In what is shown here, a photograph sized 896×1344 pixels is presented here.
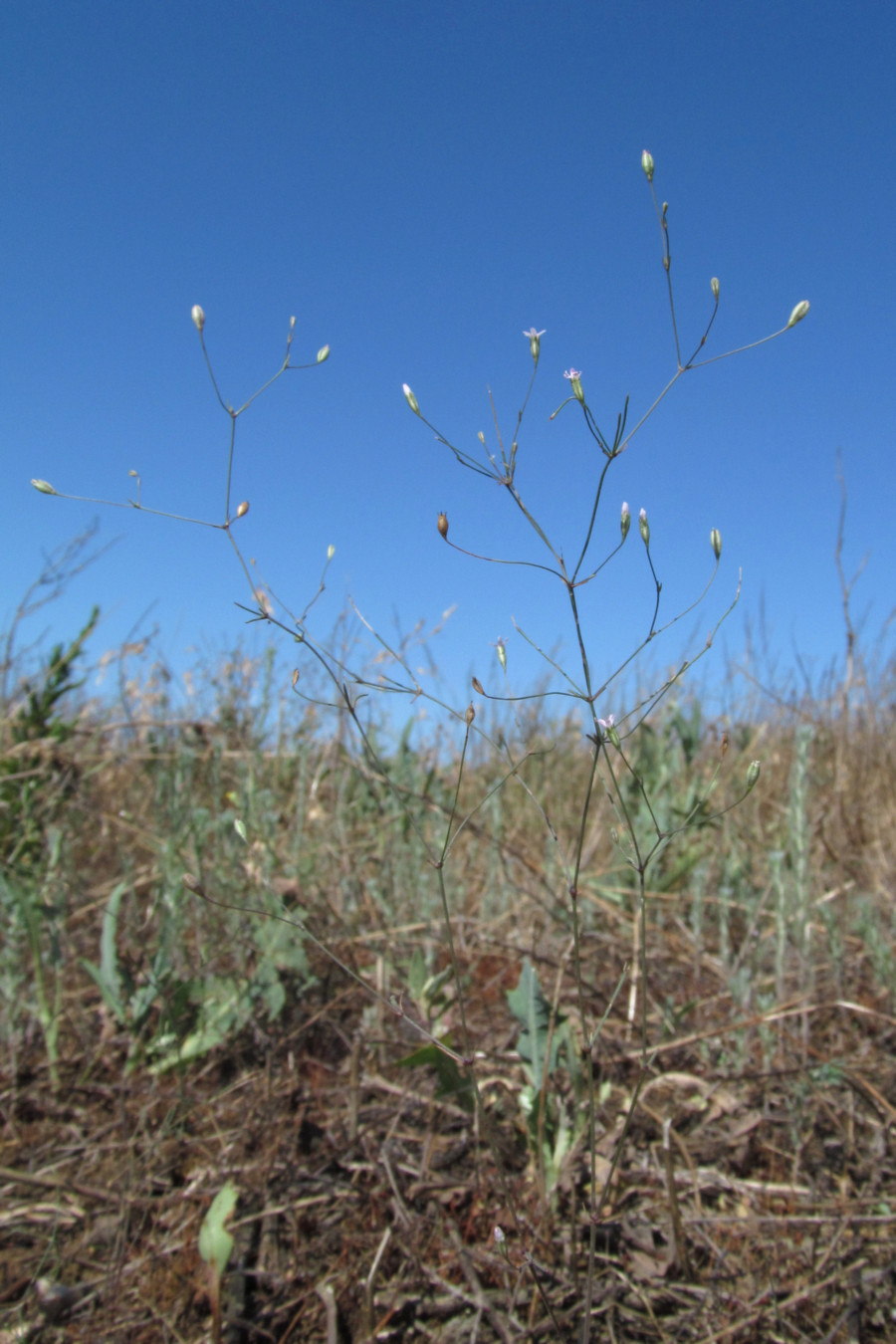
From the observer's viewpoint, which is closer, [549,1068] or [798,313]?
[798,313]

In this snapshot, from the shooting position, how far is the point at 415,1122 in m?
1.70

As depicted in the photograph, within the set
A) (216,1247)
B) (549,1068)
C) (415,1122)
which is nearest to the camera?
(216,1247)

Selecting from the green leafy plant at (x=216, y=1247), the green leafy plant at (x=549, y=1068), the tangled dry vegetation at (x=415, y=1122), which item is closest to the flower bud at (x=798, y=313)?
the tangled dry vegetation at (x=415, y=1122)

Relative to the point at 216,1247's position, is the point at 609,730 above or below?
above

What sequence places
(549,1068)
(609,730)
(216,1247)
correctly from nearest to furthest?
(609,730) < (216,1247) < (549,1068)

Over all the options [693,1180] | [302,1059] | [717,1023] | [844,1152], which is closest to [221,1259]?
[302,1059]

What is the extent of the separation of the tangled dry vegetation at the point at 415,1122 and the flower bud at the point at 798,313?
965mm

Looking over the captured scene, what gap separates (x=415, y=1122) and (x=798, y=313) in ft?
5.30

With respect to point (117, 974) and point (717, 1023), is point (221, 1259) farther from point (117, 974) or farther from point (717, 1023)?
point (717, 1023)

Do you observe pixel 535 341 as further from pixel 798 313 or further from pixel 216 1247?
pixel 216 1247

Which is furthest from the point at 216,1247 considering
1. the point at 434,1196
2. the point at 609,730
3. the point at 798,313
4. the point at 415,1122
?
the point at 798,313

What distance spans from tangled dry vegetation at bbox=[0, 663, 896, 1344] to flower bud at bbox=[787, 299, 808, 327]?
965mm

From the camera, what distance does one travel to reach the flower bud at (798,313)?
104 cm

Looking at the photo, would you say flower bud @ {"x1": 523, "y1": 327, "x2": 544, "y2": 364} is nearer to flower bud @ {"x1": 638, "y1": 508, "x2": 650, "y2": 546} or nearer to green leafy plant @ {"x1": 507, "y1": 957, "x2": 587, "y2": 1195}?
flower bud @ {"x1": 638, "y1": 508, "x2": 650, "y2": 546}
